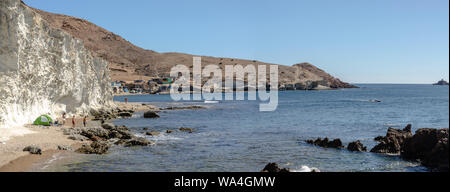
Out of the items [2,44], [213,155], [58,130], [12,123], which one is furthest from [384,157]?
[2,44]

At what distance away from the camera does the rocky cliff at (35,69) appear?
21.9 metres

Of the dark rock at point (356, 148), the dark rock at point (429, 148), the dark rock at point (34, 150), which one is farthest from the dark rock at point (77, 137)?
the dark rock at point (429, 148)

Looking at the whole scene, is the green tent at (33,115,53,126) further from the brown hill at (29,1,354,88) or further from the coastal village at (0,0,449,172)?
the brown hill at (29,1,354,88)

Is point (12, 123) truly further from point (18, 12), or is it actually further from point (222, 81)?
point (222, 81)

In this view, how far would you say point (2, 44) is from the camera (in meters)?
21.9

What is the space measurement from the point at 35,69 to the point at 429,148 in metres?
25.5

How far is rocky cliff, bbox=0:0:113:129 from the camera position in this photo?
2191 centimetres

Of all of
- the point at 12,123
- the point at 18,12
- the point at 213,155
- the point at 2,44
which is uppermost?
the point at 18,12

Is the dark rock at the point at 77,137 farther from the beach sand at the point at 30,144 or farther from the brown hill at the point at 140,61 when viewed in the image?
the brown hill at the point at 140,61

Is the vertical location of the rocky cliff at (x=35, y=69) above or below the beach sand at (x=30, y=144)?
above

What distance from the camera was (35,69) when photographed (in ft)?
83.9

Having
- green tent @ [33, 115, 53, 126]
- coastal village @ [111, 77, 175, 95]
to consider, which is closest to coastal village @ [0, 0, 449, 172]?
green tent @ [33, 115, 53, 126]

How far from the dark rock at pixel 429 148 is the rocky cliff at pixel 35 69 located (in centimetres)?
2243

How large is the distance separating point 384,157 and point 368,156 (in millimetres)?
776
